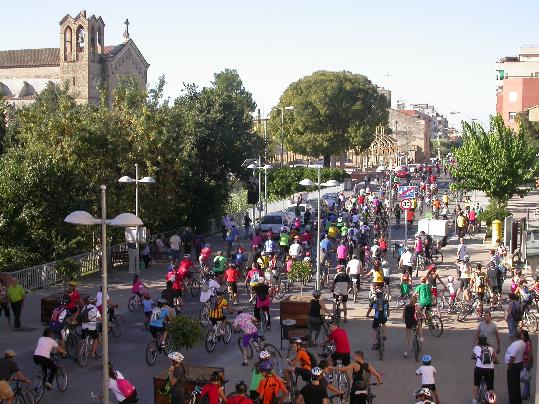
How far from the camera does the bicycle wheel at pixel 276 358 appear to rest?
16.5 metres

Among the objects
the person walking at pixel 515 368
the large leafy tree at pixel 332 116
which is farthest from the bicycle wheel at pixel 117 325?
the large leafy tree at pixel 332 116

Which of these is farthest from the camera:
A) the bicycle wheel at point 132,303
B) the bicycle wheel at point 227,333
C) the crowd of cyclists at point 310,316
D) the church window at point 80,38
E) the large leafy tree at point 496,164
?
the church window at point 80,38

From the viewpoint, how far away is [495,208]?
41000 millimetres

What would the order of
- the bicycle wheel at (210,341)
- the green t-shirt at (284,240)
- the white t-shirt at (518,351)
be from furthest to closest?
the green t-shirt at (284,240) < the bicycle wheel at (210,341) < the white t-shirt at (518,351)

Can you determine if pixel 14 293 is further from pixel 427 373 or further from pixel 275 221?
pixel 275 221

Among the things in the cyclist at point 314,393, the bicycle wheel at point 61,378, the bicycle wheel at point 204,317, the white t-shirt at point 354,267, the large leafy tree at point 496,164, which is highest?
the large leafy tree at point 496,164

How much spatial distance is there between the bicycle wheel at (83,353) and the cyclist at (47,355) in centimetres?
227

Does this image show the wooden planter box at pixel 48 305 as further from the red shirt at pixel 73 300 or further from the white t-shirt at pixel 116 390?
the white t-shirt at pixel 116 390

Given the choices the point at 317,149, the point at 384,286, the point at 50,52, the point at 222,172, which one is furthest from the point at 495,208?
the point at 50,52

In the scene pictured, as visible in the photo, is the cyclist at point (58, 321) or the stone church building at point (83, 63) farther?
the stone church building at point (83, 63)

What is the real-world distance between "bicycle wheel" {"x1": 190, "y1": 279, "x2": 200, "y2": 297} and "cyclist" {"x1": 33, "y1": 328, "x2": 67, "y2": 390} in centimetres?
1105

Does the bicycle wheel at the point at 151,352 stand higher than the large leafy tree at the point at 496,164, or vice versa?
the large leafy tree at the point at 496,164

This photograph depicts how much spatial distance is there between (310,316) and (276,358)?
1833mm

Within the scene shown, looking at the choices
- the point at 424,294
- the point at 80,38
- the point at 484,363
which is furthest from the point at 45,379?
the point at 80,38
